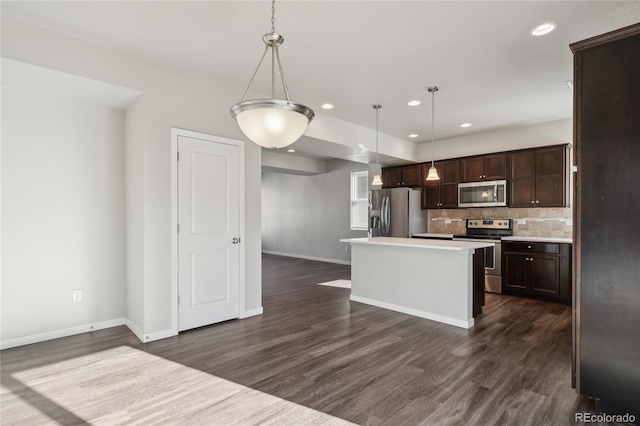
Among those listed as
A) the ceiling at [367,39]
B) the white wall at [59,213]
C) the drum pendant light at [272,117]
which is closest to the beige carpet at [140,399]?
the white wall at [59,213]

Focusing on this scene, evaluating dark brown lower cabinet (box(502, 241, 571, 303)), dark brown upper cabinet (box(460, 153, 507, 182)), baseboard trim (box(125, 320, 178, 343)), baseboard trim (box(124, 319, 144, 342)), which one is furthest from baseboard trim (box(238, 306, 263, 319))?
dark brown upper cabinet (box(460, 153, 507, 182))

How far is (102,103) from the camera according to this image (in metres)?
3.58

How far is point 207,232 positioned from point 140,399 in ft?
5.90

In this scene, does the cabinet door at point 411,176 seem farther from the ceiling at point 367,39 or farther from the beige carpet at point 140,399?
the beige carpet at point 140,399

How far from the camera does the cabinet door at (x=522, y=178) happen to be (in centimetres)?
520

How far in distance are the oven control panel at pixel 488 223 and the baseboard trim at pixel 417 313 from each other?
260cm

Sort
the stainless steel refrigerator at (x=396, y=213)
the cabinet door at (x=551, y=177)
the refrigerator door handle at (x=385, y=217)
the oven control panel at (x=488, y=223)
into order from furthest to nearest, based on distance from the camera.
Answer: the refrigerator door handle at (x=385, y=217) → the stainless steel refrigerator at (x=396, y=213) → the oven control panel at (x=488, y=223) → the cabinet door at (x=551, y=177)

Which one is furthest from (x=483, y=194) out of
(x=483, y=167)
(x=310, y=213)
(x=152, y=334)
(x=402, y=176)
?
(x=152, y=334)

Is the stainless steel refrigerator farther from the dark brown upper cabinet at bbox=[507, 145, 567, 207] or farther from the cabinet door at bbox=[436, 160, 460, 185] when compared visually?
the dark brown upper cabinet at bbox=[507, 145, 567, 207]

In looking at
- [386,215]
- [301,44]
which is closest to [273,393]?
[301,44]

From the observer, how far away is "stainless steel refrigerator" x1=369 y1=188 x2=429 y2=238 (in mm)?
6336

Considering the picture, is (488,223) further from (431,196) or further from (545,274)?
(545,274)

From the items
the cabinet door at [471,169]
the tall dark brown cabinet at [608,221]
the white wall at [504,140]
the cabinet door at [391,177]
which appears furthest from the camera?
the cabinet door at [391,177]

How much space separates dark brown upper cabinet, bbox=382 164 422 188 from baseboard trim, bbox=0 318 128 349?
5.38m
